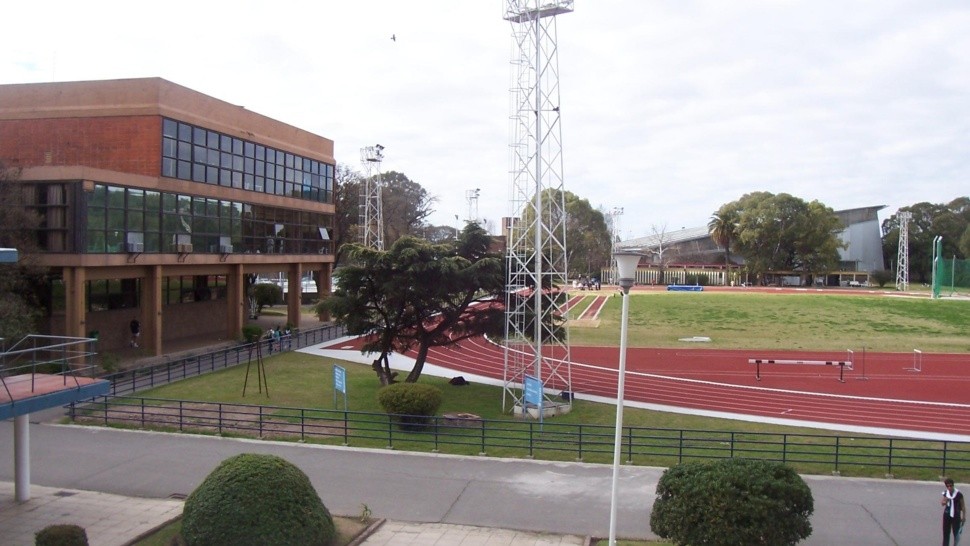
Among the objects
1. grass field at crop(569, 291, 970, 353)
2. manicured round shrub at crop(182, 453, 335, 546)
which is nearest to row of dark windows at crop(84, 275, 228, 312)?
grass field at crop(569, 291, 970, 353)

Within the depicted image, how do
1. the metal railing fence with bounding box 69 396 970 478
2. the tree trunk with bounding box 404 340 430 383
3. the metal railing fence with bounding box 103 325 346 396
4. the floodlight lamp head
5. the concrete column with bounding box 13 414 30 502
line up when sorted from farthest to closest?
the tree trunk with bounding box 404 340 430 383 < the metal railing fence with bounding box 103 325 346 396 < the metal railing fence with bounding box 69 396 970 478 < the concrete column with bounding box 13 414 30 502 < the floodlight lamp head

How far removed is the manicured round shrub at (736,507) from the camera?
10.6m

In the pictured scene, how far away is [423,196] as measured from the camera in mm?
104188

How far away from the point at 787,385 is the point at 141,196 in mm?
27731

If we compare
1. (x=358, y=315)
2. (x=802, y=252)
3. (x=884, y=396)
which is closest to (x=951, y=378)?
(x=884, y=396)

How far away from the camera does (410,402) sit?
2086 centimetres

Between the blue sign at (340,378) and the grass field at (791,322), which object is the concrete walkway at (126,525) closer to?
the blue sign at (340,378)

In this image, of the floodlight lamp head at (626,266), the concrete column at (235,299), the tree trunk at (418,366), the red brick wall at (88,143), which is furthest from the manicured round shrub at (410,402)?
the concrete column at (235,299)

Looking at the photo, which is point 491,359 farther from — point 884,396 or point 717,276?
point 717,276

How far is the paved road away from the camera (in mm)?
13812

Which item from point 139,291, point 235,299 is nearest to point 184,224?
point 139,291

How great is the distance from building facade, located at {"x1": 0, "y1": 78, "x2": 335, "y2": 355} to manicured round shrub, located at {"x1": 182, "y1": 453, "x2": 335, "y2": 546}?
20095mm

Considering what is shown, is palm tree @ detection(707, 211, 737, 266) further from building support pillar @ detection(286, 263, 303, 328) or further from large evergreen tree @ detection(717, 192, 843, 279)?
building support pillar @ detection(286, 263, 303, 328)

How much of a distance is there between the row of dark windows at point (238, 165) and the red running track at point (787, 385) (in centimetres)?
1325
